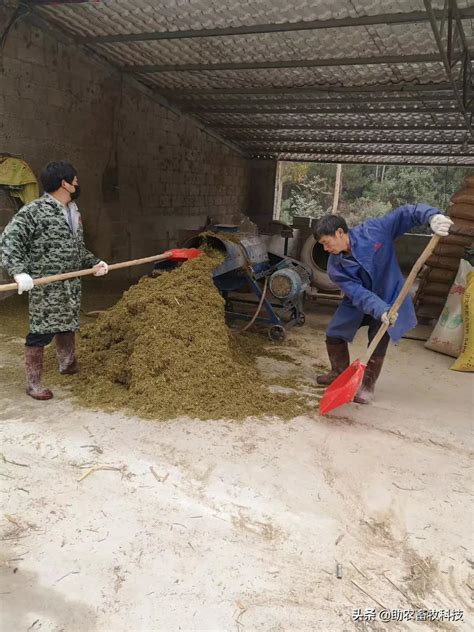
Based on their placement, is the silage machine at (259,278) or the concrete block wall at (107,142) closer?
the silage machine at (259,278)

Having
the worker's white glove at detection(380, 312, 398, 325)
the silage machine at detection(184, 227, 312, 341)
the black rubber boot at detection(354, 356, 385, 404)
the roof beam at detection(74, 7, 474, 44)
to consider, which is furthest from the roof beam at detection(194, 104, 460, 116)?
the worker's white glove at detection(380, 312, 398, 325)

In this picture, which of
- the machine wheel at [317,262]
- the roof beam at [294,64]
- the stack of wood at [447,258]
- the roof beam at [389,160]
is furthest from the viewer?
the roof beam at [389,160]

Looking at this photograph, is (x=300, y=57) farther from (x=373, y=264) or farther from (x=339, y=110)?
(x=373, y=264)

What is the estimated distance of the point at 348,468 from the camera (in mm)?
2578

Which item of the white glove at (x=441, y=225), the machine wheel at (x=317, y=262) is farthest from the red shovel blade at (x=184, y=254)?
the machine wheel at (x=317, y=262)

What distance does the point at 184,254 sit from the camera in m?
4.02

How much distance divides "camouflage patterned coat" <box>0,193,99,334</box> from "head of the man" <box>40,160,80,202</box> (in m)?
0.05

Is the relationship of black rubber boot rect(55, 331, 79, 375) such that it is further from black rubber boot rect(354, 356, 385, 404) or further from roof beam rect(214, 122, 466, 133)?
roof beam rect(214, 122, 466, 133)

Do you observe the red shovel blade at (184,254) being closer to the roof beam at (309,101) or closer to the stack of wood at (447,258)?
the stack of wood at (447,258)

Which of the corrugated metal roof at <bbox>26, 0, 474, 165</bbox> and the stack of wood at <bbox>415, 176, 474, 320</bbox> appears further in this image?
the stack of wood at <bbox>415, 176, 474, 320</bbox>

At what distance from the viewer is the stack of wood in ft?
16.2

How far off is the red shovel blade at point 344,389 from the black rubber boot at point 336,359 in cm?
50

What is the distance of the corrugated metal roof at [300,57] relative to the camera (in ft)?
13.7

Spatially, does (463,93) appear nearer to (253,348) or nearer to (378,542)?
(253,348)
